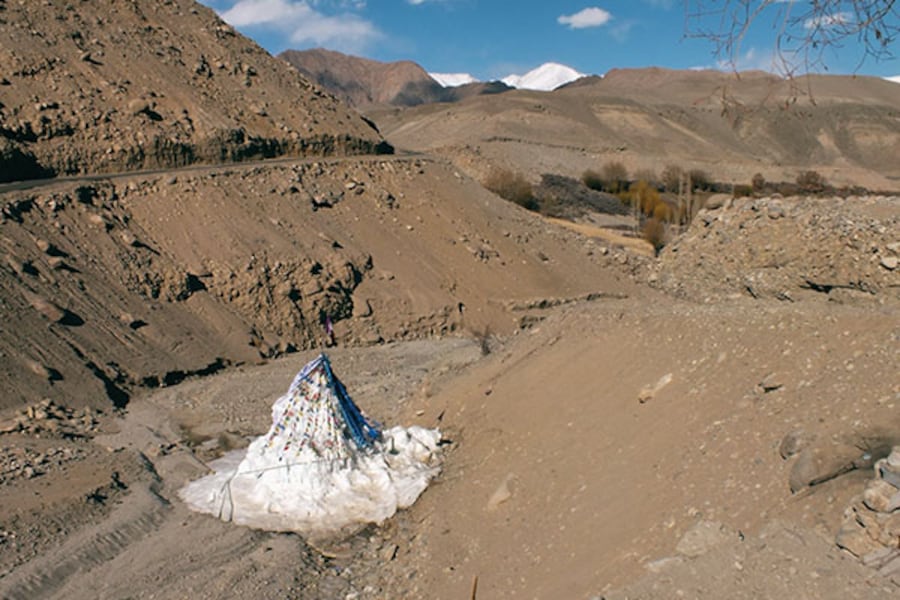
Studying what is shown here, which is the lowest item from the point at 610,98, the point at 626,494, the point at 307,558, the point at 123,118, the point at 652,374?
the point at 307,558

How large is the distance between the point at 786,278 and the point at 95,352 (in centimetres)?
1383

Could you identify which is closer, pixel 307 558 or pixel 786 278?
pixel 307 558

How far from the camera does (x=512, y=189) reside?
116 feet

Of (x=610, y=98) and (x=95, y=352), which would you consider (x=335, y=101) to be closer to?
(x=95, y=352)

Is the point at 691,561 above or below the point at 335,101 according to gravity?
below

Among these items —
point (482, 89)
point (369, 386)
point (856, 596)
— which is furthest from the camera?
point (482, 89)

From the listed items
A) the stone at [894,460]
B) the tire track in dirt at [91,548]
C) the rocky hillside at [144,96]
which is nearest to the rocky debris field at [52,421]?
the tire track in dirt at [91,548]

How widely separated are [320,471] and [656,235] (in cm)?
2546

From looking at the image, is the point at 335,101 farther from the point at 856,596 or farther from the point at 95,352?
the point at 856,596

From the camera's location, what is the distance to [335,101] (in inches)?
1164

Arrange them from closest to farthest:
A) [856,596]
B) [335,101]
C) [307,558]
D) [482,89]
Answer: [856,596], [307,558], [335,101], [482,89]

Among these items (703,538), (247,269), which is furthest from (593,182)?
(703,538)

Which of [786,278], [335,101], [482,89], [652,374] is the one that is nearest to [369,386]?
[652,374]

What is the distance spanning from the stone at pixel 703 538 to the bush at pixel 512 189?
29778 millimetres
